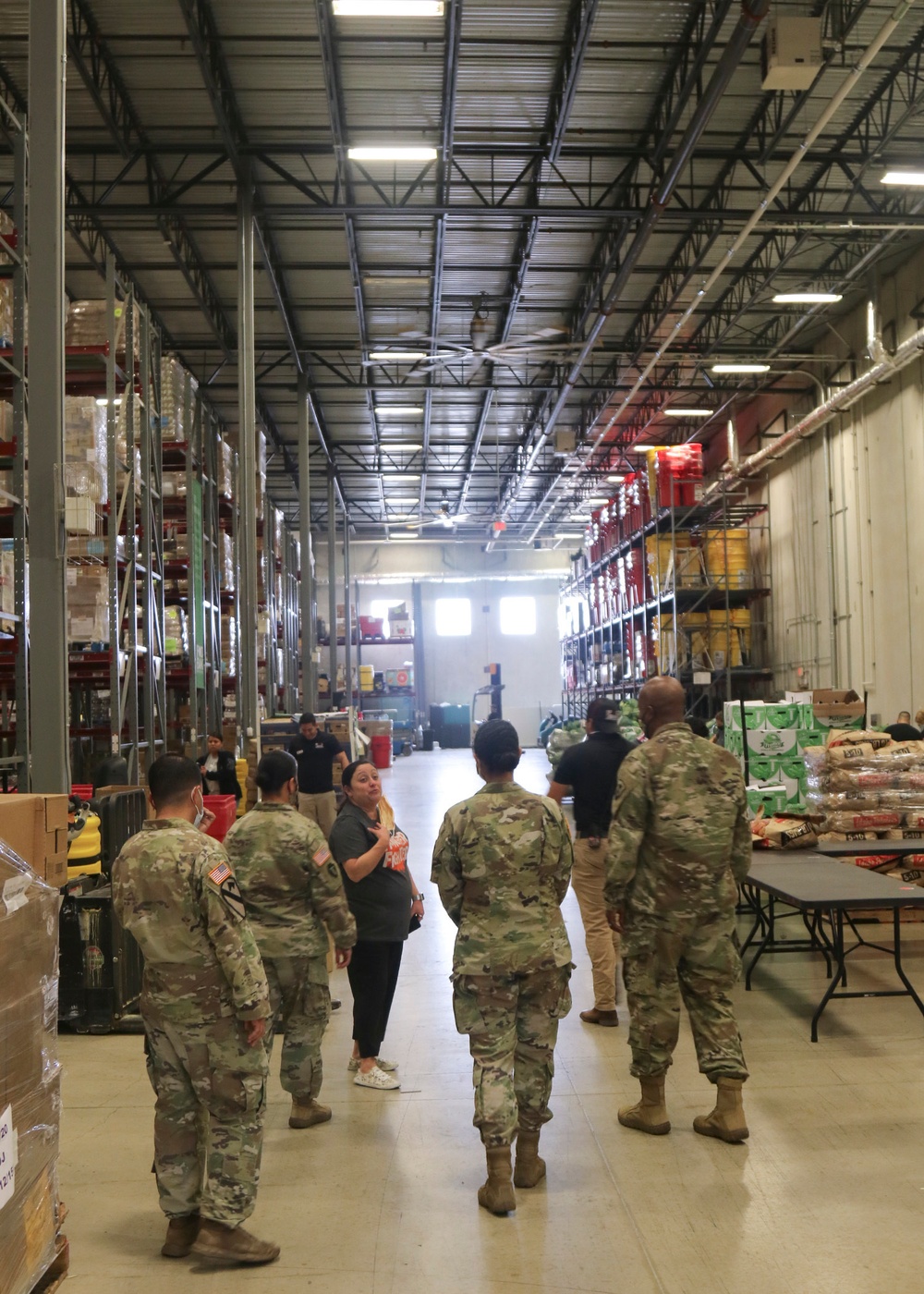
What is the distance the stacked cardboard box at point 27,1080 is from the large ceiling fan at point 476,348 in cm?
1587

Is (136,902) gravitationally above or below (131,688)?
below

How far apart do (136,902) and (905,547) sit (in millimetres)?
15620

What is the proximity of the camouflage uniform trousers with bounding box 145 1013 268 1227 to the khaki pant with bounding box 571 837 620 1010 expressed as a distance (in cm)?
329

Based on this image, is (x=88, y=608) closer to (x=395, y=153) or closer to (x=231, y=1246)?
(x=395, y=153)

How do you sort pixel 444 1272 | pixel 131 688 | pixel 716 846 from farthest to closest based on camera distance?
pixel 131 688, pixel 716 846, pixel 444 1272

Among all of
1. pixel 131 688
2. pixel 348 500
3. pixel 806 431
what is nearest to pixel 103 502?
pixel 131 688

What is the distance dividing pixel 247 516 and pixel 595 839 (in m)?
7.03

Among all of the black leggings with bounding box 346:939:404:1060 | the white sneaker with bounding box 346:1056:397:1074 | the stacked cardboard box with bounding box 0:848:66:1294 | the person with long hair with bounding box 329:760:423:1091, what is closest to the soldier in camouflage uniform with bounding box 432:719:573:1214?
the person with long hair with bounding box 329:760:423:1091

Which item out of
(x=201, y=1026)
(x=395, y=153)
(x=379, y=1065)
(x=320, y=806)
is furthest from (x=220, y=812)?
(x=395, y=153)

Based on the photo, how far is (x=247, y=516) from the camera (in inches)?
493

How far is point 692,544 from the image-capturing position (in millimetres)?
22203

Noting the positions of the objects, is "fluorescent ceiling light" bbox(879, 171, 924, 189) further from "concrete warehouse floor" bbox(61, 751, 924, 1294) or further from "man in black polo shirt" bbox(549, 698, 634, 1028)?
"concrete warehouse floor" bbox(61, 751, 924, 1294)

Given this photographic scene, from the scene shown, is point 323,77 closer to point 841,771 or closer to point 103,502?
point 103,502

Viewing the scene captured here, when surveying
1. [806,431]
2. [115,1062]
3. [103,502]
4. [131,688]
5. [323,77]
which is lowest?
[115,1062]
